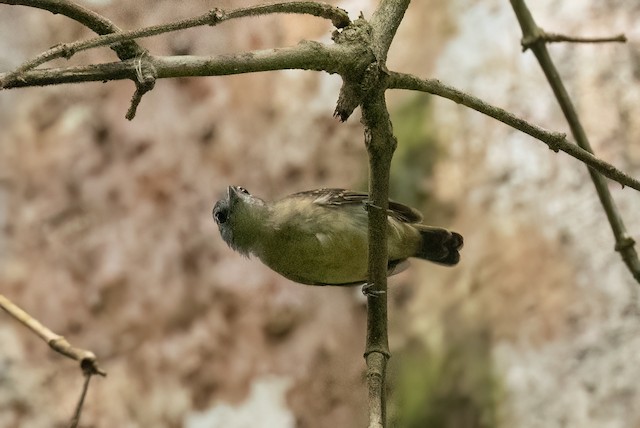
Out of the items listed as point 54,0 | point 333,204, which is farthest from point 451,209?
point 54,0

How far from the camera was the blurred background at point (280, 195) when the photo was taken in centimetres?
324

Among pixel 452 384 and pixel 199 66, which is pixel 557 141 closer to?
pixel 199 66

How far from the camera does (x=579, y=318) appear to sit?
10.3ft

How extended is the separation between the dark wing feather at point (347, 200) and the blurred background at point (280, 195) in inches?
37.4

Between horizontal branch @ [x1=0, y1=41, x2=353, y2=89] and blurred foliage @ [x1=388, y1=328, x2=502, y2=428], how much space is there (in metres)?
2.08

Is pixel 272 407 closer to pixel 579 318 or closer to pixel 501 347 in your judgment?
pixel 501 347

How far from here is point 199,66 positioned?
1.08m

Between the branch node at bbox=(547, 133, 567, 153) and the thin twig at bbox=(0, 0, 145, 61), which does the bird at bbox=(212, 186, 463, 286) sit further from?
the thin twig at bbox=(0, 0, 145, 61)

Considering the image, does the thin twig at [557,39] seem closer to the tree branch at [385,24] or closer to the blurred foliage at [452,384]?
the tree branch at [385,24]

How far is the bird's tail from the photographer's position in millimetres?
2572

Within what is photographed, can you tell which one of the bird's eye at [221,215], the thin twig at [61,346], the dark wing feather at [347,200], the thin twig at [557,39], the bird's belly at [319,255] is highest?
the thin twig at [557,39]

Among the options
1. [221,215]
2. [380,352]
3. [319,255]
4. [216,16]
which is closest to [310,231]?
[319,255]

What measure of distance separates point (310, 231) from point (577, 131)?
0.77 metres

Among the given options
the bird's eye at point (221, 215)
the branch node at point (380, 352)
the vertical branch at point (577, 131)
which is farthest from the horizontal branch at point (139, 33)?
the bird's eye at point (221, 215)
